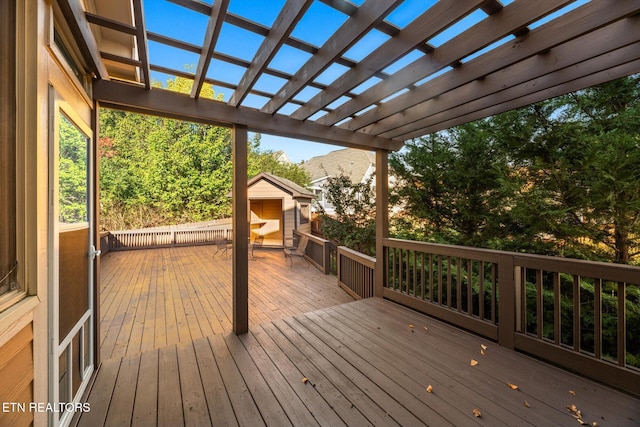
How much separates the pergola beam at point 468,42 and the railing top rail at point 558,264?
183 centimetres

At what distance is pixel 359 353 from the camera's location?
2.42 meters

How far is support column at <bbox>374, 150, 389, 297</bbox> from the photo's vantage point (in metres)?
3.99

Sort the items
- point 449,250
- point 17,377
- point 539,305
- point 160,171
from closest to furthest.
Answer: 1. point 17,377
2. point 539,305
3. point 449,250
4. point 160,171

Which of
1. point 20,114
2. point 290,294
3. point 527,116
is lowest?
point 290,294

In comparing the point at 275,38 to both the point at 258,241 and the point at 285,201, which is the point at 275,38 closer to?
the point at 285,201

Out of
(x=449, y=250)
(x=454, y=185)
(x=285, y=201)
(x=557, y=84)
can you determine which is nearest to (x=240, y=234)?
(x=449, y=250)

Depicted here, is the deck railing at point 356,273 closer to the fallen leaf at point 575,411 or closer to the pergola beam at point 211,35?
the fallen leaf at point 575,411

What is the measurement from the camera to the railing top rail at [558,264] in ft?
6.07

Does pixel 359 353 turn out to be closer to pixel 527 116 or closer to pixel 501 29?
pixel 501 29

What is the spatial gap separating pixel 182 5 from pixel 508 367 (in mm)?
3577

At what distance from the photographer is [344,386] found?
1970 mm

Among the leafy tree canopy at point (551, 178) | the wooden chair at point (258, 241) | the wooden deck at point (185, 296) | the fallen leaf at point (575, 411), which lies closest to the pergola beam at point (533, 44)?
the leafy tree canopy at point (551, 178)

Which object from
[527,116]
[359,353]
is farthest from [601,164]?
[359,353]

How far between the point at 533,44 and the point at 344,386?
2.81m
